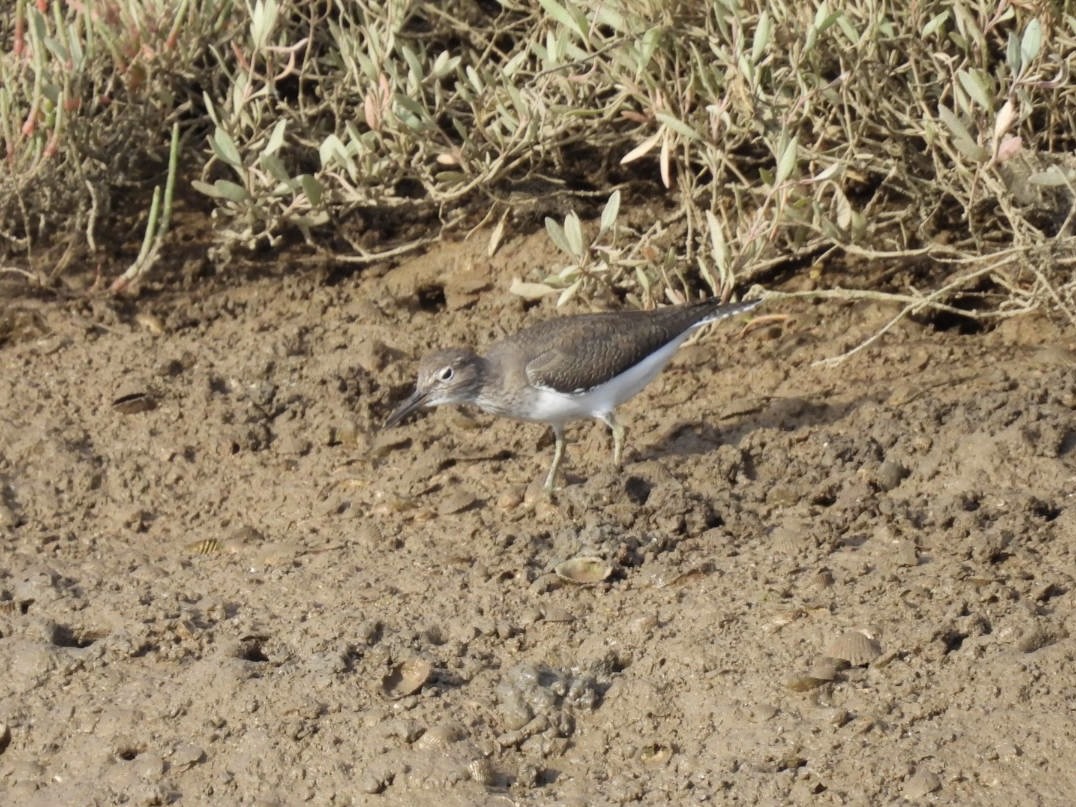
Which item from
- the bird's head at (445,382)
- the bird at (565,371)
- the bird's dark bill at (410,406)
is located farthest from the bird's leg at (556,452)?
the bird's dark bill at (410,406)

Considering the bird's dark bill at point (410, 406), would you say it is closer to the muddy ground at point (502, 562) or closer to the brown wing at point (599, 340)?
the muddy ground at point (502, 562)

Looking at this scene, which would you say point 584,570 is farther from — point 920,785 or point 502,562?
point 920,785

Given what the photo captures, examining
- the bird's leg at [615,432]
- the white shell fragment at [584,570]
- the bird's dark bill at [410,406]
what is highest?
the bird's dark bill at [410,406]

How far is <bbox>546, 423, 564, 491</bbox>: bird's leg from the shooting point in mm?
7164

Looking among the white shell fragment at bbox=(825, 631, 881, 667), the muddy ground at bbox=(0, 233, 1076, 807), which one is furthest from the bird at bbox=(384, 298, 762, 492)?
the white shell fragment at bbox=(825, 631, 881, 667)

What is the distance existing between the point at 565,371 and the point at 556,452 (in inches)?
15.5

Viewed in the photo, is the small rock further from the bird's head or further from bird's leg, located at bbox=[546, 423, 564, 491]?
the bird's head

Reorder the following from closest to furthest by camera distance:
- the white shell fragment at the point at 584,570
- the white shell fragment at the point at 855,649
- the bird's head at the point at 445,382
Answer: the white shell fragment at the point at 855,649, the white shell fragment at the point at 584,570, the bird's head at the point at 445,382

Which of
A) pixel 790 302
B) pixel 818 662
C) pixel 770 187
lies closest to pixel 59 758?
pixel 818 662

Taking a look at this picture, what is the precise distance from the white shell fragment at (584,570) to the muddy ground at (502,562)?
0.12ft

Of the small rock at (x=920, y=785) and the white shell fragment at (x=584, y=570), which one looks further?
the white shell fragment at (x=584, y=570)

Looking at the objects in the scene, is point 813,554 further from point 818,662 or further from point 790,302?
point 790,302

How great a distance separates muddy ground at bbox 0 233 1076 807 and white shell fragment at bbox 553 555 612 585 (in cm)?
4

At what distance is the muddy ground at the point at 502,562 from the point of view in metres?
5.34
